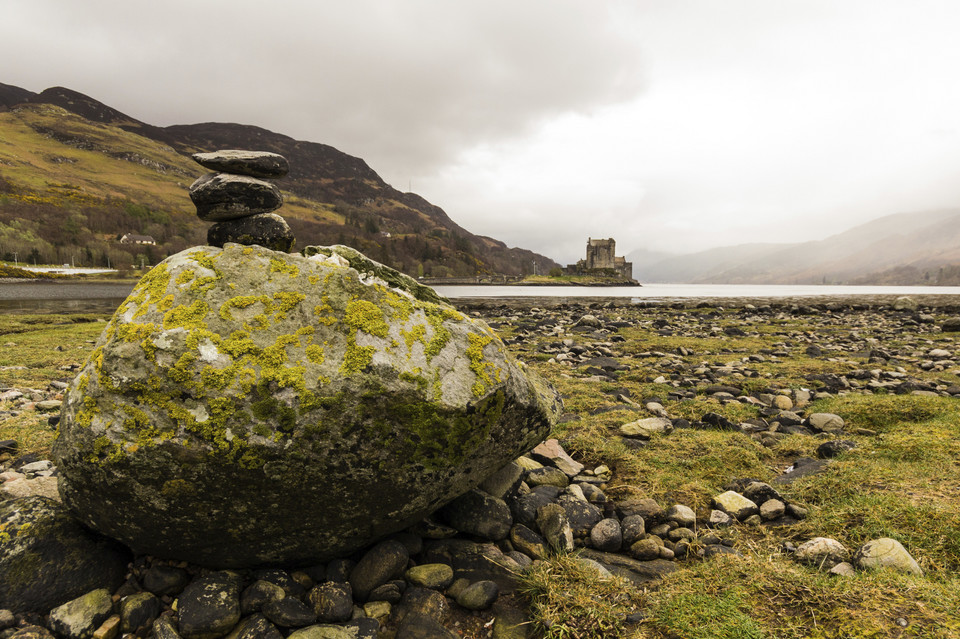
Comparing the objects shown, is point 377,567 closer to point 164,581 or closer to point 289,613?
point 289,613

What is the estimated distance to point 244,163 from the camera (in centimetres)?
653

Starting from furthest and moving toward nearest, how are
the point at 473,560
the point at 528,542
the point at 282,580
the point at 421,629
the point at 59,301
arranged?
the point at 59,301 → the point at 528,542 → the point at 473,560 → the point at 282,580 → the point at 421,629

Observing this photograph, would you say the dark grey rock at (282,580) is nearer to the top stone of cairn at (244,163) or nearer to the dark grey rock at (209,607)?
the dark grey rock at (209,607)

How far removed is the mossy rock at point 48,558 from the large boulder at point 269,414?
36 centimetres

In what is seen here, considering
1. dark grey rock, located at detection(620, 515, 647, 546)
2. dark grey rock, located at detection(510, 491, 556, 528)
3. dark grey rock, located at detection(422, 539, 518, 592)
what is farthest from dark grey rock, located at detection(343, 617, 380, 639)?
dark grey rock, located at detection(620, 515, 647, 546)

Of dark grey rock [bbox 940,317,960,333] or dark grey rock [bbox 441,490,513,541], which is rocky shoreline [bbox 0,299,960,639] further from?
dark grey rock [bbox 940,317,960,333]

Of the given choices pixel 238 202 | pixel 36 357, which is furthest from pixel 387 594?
pixel 36 357

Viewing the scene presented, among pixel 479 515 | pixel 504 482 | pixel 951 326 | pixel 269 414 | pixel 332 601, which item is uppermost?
pixel 951 326

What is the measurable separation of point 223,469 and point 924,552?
666 cm

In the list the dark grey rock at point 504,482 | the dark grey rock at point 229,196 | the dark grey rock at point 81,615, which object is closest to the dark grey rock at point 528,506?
the dark grey rock at point 504,482

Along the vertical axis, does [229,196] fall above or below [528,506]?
above

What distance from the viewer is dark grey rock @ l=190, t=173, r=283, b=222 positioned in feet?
20.4

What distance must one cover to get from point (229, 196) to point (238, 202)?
0.14 meters

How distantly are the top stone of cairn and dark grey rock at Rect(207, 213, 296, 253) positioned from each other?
0.73 m
